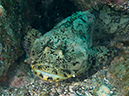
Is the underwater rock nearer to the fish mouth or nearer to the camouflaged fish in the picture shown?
the camouflaged fish

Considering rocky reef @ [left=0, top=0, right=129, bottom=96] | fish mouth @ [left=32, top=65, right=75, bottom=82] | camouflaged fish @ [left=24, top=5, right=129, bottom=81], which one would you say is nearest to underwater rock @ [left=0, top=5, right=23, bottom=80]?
rocky reef @ [left=0, top=0, right=129, bottom=96]

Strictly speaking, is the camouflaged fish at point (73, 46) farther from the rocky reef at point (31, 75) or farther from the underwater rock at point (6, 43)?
the underwater rock at point (6, 43)

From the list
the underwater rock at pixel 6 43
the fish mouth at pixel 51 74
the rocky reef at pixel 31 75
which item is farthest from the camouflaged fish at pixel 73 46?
the underwater rock at pixel 6 43

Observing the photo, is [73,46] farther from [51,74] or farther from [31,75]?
[31,75]

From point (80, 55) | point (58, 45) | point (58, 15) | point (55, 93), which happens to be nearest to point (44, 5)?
point (58, 15)

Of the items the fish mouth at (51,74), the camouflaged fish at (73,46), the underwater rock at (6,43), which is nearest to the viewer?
the underwater rock at (6,43)

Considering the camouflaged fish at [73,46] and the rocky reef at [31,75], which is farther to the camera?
the camouflaged fish at [73,46]

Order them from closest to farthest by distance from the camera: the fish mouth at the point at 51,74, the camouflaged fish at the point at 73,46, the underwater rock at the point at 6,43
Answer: the underwater rock at the point at 6,43 → the fish mouth at the point at 51,74 → the camouflaged fish at the point at 73,46

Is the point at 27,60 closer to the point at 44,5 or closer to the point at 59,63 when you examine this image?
the point at 59,63
